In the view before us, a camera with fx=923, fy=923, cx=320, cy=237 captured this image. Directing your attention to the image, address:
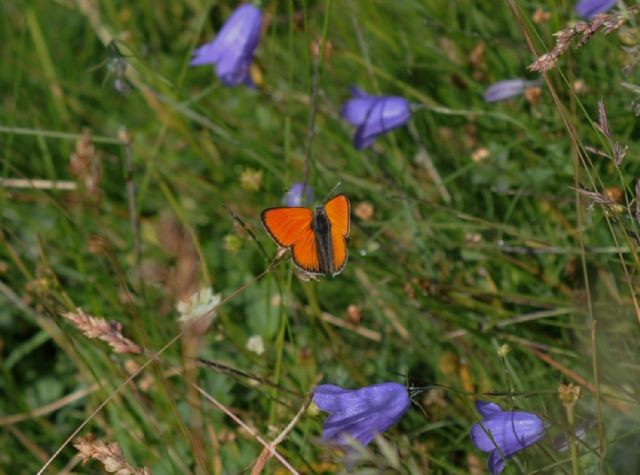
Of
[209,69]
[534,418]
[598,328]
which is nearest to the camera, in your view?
[534,418]

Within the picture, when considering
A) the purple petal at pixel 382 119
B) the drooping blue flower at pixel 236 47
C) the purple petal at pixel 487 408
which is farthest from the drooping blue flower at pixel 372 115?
the purple petal at pixel 487 408

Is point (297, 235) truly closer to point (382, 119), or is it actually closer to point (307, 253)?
point (307, 253)

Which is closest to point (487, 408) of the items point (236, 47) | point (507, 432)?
point (507, 432)

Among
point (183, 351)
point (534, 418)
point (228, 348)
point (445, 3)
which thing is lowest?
point (228, 348)

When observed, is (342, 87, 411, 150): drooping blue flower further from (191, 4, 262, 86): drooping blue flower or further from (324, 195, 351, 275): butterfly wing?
(324, 195, 351, 275): butterfly wing

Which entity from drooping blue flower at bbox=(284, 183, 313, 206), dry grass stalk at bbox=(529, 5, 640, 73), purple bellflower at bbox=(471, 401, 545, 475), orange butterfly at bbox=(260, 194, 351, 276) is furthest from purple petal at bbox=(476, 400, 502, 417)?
drooping blue flower at bbox=(284, 183, 313, 206)

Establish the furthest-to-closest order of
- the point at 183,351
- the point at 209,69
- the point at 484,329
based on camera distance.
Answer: the point at 209,69 → the point at 183,351 → the point at 484,329

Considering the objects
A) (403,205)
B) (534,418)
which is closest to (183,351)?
(403,205)

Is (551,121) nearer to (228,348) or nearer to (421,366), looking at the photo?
(421,366)
